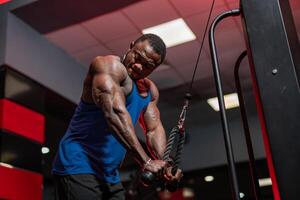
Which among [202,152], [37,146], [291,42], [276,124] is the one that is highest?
[202,152]

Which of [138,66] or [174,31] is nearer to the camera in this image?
[138,66]

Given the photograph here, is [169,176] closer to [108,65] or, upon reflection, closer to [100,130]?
[100,130]

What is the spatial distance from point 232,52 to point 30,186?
322 cm

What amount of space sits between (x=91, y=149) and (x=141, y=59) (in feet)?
1.68

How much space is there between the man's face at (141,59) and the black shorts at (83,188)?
1.84ft

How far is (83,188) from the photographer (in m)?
2.04

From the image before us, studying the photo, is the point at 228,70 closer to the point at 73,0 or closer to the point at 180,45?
the point at 180,45

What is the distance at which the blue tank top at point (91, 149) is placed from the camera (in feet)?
6.84

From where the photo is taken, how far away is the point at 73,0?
15.0ft

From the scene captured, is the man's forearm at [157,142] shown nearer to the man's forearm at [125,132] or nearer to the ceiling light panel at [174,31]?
the man's forearm at [125,132]

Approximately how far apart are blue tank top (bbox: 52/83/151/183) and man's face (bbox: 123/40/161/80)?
83 mm

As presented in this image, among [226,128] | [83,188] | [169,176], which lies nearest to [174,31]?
[83,188]

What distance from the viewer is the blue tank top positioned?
2.08m

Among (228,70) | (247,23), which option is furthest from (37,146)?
(247,23)
